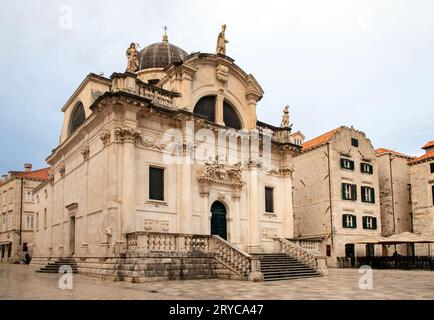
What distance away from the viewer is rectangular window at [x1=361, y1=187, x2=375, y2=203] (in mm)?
40406

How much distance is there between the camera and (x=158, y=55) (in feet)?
109

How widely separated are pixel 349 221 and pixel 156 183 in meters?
22.2

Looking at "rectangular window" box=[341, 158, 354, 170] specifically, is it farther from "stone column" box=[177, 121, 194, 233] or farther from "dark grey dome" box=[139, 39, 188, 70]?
"stone column" box=[177, 121, 194, 233]

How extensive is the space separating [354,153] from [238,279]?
24667 millimetres

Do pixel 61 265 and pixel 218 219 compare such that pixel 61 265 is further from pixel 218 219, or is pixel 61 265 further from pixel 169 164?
pixel 218 219

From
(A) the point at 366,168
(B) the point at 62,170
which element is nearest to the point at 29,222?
(B) the point at 62,170

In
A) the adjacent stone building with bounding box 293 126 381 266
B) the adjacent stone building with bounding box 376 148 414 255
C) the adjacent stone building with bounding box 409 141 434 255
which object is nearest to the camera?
the adjacent stone building with bounding box 293 126 381 266

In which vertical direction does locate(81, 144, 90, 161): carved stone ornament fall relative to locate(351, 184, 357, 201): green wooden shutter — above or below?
above

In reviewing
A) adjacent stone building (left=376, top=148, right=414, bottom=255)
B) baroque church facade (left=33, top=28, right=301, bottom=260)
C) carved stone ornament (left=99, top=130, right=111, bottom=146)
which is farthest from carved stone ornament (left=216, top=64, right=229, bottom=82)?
adjacent stone building (left=376, top=148, right=414, bottom=255)

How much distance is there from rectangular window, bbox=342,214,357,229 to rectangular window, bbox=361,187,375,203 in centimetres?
242
